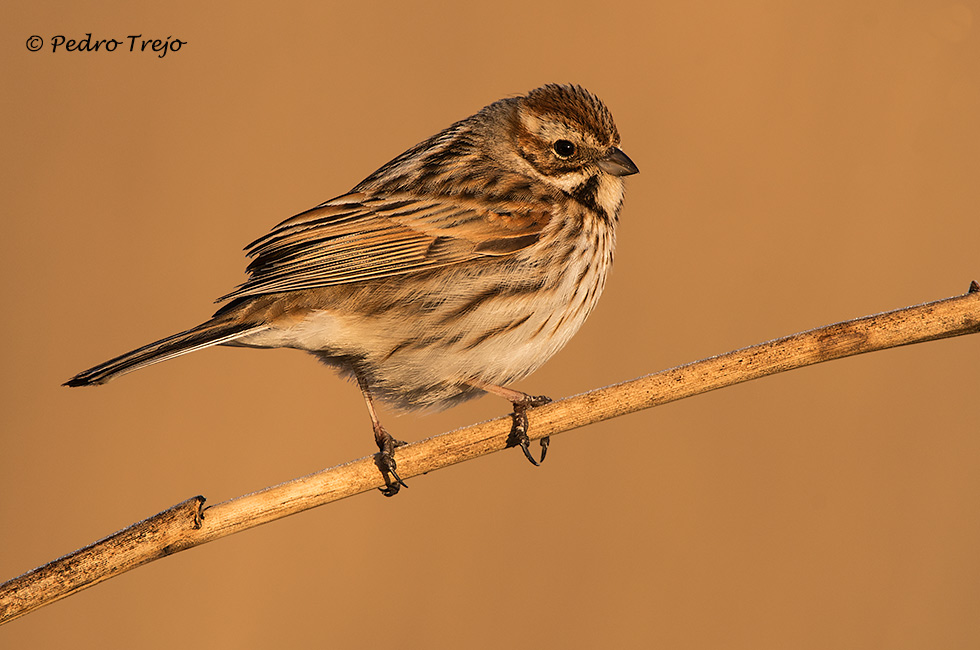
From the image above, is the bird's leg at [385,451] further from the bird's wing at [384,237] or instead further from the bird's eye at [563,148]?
the bird's eye at [563,148]

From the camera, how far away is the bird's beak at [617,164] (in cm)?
405

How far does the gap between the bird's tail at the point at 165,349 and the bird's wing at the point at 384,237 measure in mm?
229

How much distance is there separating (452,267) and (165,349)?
48.7 inches

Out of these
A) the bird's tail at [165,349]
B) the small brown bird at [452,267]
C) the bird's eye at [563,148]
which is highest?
the bird's eye at [563,148]

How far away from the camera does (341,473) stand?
298 cm

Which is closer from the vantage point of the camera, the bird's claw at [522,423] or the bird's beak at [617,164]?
the bird's claw at [522,423]

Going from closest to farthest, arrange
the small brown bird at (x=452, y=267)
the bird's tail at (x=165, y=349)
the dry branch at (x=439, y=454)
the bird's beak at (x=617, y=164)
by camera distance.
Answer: the dry branch at (x=439, y=454)
the bird's tail at (x=165, y=349)
the small brown bird at (x=452, y=267)
the bird's beak at (x=617, y=164)

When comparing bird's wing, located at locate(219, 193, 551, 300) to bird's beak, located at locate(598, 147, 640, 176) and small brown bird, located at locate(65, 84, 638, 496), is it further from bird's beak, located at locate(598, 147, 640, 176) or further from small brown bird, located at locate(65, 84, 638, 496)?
bird's beak, located at locate(598, 147, 640, 176)

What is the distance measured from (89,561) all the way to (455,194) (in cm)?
219

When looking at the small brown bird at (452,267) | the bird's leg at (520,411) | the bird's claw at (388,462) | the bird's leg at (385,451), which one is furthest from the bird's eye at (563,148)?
the bird's claw at (388,462)

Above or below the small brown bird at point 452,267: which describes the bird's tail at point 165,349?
below

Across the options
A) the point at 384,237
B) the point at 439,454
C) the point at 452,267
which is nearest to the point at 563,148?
the point at 452,267

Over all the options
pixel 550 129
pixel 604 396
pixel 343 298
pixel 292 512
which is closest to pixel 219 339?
pixel 343 298

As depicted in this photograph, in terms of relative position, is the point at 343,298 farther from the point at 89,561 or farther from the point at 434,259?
the point at 89,561
